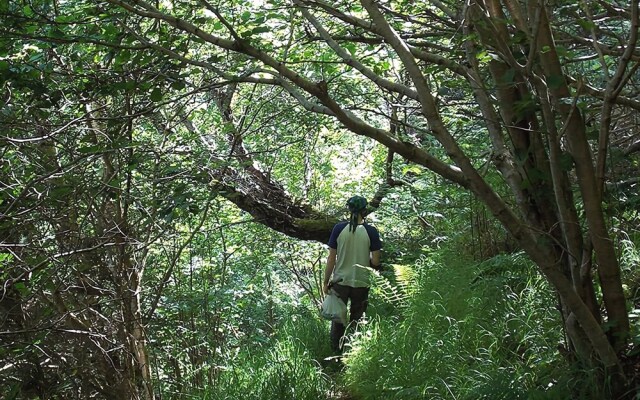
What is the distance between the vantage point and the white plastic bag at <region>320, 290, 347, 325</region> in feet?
24.0

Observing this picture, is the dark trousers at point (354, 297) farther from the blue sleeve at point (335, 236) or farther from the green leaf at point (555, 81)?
the green leaf at point (555, 81)

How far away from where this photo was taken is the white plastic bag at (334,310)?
7301 millimetres

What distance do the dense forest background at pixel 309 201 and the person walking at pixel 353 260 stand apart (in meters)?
0.23

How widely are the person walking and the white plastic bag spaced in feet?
0.48

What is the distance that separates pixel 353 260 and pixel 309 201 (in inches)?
133

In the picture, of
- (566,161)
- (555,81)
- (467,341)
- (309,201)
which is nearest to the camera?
(555,81)

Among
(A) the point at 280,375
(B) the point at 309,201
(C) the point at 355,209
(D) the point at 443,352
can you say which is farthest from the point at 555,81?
(B) the point at 309,201

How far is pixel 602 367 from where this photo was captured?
144 inches

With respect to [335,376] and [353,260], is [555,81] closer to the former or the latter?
[335,376]

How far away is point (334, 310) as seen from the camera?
289 inches

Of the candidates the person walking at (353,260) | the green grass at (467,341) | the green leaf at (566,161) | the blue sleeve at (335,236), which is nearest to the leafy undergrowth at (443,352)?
the green grass at (467,341)

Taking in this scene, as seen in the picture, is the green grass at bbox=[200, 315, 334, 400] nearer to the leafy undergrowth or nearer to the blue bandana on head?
the leafy undergrowth

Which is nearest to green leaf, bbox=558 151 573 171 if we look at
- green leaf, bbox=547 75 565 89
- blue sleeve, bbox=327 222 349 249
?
green leaf, bbox=547 75 565 89

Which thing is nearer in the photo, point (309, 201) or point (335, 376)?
point (335, 376)
